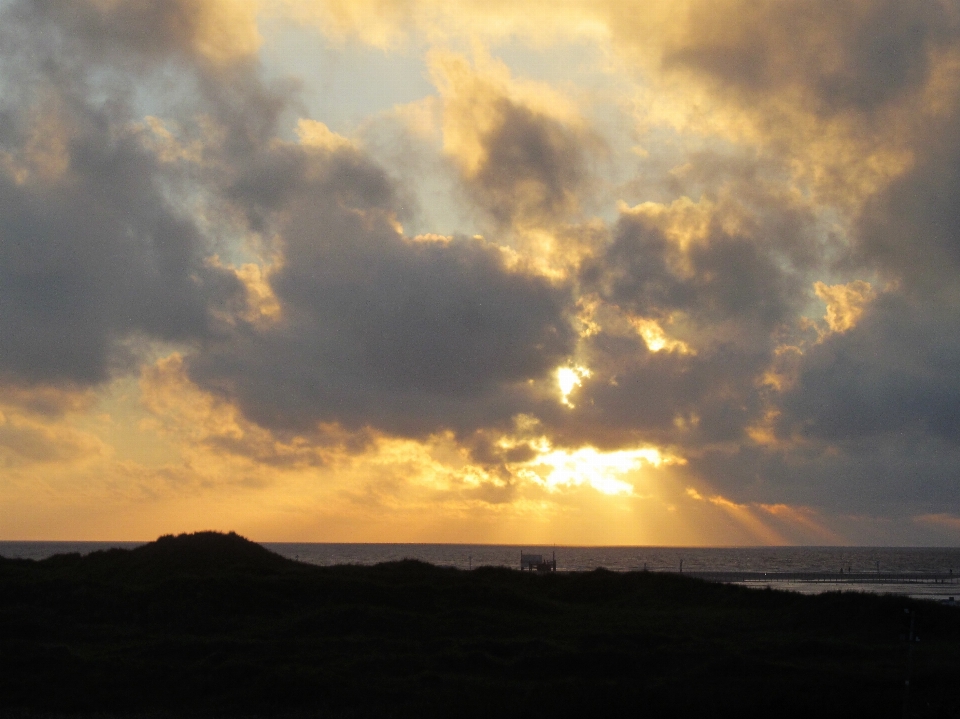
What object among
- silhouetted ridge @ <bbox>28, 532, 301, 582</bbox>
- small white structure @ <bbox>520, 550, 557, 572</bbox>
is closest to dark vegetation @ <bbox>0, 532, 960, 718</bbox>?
silhouetted ridge @ <bbox>28, 532, 301, 582</bbox>

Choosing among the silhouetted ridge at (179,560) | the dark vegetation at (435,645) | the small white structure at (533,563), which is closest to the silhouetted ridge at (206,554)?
the silhouetted ridge at (179,560)

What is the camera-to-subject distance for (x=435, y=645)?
46.4m

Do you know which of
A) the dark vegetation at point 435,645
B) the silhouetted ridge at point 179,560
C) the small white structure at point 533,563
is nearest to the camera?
the dark vegetation at point 435,645

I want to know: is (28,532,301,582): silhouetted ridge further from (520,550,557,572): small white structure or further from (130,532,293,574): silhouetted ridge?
(520,550,557,572): small white structure

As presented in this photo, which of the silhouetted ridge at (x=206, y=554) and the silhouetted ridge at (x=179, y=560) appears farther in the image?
the silhouetted ridge at (x=206, y=554)

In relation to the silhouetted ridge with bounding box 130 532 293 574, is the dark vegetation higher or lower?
lower

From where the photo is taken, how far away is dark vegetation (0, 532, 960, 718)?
36.3 meters

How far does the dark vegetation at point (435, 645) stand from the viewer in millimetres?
36312

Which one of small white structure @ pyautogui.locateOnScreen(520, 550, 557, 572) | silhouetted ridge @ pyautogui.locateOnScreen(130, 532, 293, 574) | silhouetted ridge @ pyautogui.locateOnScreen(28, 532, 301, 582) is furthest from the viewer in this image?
small white structure @ pyautogui.locateOnScreen(520, 550, 557, 572)

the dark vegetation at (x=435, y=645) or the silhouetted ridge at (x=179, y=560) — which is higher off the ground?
the silhouetted ridge at (x=179, y=560)

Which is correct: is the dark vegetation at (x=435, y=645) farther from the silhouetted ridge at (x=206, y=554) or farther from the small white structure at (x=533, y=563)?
the small white structure at (x=533, y=563)

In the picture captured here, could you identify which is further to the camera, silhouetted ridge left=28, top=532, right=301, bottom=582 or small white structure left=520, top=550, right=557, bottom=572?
small white structure left=520, top=550, right=557, bottom=572

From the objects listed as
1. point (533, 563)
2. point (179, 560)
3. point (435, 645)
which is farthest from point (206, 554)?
point (533, 563)

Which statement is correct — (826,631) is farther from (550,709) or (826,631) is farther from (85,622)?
(85,622)
